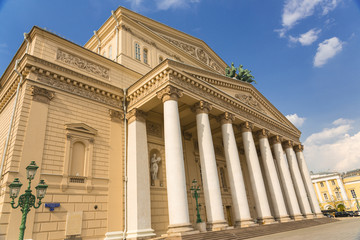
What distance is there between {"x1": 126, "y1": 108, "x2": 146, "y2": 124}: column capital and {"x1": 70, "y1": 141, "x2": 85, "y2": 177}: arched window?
3564 mm

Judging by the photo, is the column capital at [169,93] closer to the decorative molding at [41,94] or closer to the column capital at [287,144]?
the decorative molding at [41,94]

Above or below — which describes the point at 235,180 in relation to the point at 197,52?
below

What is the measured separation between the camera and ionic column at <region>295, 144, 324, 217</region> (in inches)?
1042

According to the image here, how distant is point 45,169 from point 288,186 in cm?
1984

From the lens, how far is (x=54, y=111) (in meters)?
13.6

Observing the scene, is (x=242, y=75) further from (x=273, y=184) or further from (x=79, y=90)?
(x=79, y=90)

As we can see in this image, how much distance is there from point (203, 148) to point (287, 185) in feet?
39.8

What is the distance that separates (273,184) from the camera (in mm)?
20156

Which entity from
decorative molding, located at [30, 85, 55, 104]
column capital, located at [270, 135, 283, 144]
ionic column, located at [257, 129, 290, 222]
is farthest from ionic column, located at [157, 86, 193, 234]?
column capital, located at [270, 135, 283, 144]

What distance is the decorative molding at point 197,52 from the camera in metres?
25.7

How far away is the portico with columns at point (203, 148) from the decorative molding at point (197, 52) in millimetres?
7966

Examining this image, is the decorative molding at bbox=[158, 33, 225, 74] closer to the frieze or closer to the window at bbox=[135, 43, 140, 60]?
the window at bbox=[135, 43, 140, 60]

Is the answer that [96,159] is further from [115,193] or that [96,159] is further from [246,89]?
[246,89]

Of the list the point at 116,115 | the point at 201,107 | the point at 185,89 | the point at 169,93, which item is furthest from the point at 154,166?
the point at 185,89
